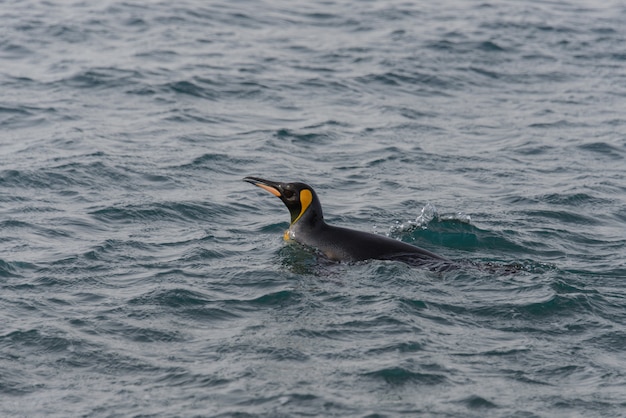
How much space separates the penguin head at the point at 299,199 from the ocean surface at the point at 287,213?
0.44m

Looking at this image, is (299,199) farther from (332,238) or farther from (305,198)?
(332,238)

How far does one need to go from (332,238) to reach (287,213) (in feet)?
7.73

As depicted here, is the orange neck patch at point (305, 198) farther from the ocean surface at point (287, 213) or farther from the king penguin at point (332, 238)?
the ocean surface at point (287, 213)

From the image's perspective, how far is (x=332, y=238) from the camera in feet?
41.7

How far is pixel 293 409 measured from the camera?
8.76 meters

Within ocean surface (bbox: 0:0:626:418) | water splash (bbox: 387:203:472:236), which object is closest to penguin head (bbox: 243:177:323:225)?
ocean surface (bbox: 0:0:626:418)

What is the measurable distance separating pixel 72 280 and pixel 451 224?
17.0 feet

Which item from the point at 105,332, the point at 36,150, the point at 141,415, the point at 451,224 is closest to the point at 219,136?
the point at 36,150

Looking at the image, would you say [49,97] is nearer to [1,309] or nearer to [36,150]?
[36,150]

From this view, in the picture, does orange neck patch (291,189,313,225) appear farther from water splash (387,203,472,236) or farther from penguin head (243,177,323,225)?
water splash (387,203,472,236)

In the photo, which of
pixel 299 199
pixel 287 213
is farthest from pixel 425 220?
pixel 299 199

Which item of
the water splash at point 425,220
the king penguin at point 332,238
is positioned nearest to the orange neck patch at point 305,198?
the king penguin at point 332,238

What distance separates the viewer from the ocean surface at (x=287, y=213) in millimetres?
9406

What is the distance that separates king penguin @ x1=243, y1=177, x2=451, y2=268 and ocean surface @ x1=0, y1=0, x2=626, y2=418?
0.24 metres
